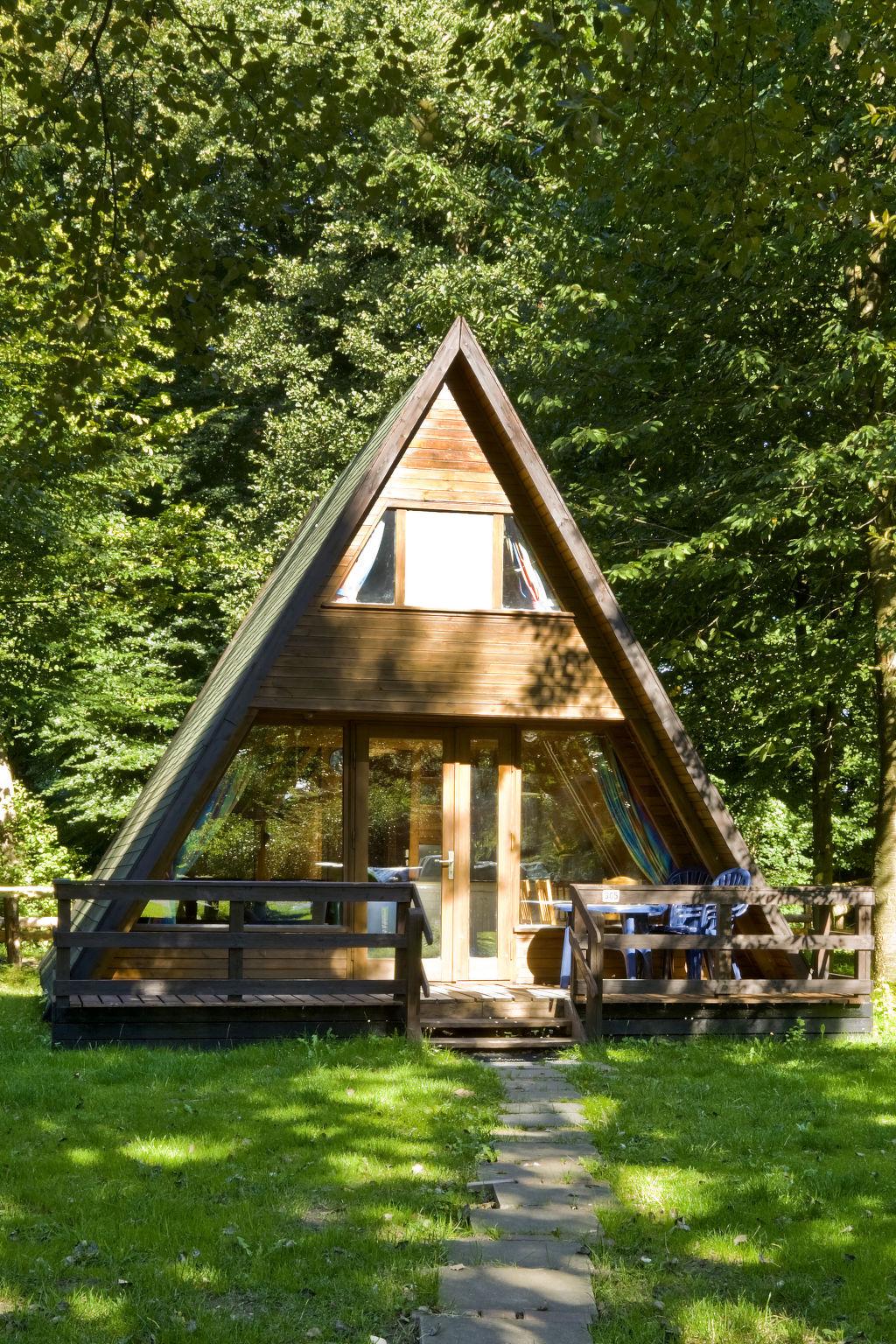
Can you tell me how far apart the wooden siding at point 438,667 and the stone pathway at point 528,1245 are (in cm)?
477

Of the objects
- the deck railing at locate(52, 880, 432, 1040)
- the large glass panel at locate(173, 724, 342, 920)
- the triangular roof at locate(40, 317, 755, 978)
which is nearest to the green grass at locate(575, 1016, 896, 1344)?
the deck railing at locate(52, 880, 432, 1040)

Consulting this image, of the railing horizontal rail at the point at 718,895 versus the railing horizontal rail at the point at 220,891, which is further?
the railing horizontal rail at the point at 718,895

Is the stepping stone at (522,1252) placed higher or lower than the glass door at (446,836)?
lower

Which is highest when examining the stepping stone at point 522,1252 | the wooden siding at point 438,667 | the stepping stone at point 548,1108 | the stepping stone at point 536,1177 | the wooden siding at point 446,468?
the wooden siding at point 446,468

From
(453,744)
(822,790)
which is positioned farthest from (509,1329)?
(822,790)

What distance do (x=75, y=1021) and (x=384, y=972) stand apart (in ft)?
10.2

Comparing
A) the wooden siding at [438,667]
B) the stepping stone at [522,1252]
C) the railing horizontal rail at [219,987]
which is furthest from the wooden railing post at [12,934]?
the stepping stone at [522,1252]

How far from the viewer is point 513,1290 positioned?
473 cm

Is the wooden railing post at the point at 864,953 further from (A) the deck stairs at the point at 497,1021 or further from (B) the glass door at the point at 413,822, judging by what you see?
(B) the glass door at the point at 413,822

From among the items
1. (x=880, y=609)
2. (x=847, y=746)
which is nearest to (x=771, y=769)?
(x=847, y=746)

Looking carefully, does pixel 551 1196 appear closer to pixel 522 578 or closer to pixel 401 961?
pixel 401 961

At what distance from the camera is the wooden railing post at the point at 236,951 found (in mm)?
9828

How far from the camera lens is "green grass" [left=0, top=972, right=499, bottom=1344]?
4578 mm

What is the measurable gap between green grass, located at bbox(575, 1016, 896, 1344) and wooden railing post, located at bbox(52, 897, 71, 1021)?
3765 millimetres
